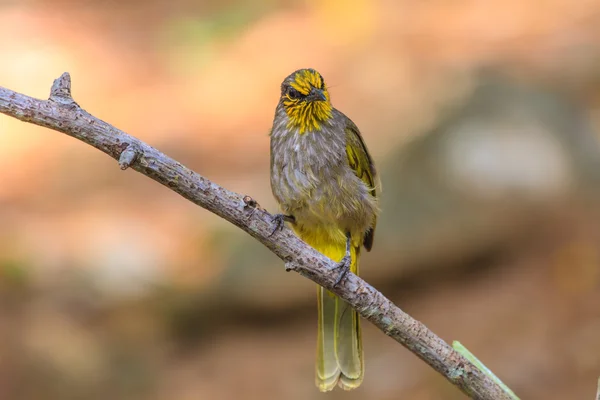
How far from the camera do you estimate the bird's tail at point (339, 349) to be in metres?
4.18

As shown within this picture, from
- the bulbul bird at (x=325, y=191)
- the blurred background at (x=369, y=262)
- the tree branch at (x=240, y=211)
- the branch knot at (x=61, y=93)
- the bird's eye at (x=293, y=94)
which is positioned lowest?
the tree branch at (x=240, y=211)

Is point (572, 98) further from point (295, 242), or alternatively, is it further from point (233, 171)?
point (295, 242)

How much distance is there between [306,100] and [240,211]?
4.20 ft

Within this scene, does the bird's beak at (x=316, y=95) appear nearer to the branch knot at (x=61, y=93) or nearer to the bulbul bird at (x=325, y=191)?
the bulbul bird at (x=325, y=191)

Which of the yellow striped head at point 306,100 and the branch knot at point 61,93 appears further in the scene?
the yellow striped head at point 306,100

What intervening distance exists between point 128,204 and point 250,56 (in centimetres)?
362

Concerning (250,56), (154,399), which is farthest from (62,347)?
(250,56)

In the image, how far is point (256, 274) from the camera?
24.1ft

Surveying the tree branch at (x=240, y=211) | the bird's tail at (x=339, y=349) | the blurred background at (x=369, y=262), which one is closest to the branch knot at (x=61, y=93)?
the tree branch at (x=240, y=211)

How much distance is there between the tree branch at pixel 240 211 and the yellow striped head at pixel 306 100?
1095 mm

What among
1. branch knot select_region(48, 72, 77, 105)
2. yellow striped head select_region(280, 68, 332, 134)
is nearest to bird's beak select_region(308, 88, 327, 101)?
yellow striped head select_region(280, 68, 332, 134)

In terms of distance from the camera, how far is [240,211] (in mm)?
3152

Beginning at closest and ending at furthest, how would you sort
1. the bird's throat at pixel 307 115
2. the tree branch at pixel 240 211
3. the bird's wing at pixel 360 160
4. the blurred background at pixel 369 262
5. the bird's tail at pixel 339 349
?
the tree branch at pixel 240 211 < the bird's tail at pixel 339 349 < the bird's throat at pixel 307 115 < the bird's wing at pixel 360 160 < the blurred background at pixel 369 262

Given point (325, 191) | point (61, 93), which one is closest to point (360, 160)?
point (325, 191)
